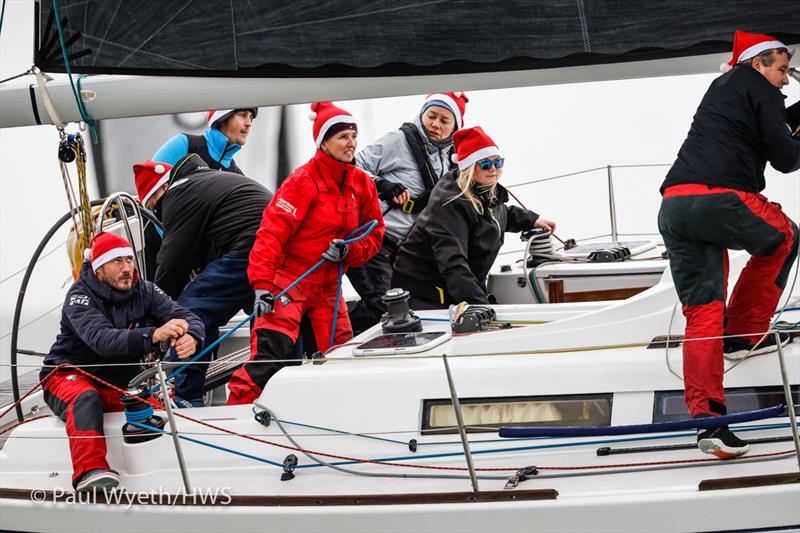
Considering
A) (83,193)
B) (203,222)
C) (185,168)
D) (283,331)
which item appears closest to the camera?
(83,193)

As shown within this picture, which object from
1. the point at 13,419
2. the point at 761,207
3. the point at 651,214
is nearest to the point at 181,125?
the point at 651,214

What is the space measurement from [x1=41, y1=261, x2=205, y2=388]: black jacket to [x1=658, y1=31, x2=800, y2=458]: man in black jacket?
1.18 metres

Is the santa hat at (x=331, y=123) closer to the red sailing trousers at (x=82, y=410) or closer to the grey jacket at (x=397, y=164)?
the grey jacket at (x=397, y=164)

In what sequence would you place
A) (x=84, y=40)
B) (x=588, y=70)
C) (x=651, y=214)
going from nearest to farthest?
(x=588, y=70) < (x=84, y=40) < (x=651, y=214)

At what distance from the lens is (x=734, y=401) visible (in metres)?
2.40

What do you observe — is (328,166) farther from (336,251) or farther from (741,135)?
(741,135)

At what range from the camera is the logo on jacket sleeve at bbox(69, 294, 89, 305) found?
8.63 ft

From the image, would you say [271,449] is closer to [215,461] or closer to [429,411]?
[215,461]

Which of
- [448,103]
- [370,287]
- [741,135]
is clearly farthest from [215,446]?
[448,103]

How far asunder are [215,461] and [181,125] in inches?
242

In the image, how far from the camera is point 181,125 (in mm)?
8352

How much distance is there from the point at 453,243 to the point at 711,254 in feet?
2.94

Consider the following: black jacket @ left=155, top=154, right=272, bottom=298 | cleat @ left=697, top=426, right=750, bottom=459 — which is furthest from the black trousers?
cleat @ left=697, top=426, right=750, bottom=459

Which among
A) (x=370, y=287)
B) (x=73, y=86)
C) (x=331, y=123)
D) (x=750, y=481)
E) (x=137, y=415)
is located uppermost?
(x=73, y=86)
